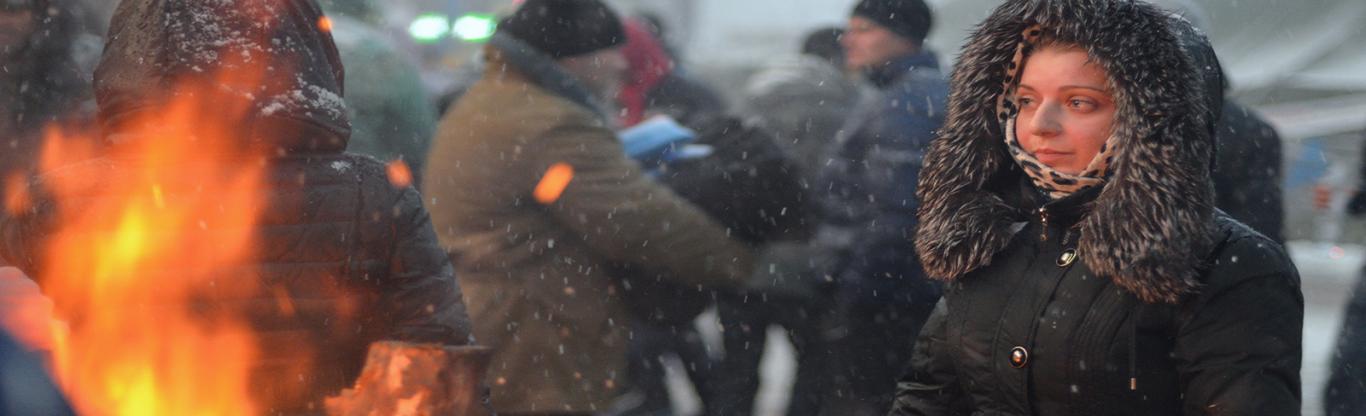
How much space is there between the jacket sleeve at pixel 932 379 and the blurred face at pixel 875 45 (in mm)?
2894

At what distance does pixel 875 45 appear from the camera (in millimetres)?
5922

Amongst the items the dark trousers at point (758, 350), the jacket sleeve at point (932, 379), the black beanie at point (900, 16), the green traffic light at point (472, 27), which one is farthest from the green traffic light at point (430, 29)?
the jacket sleeve at point (932, 379)

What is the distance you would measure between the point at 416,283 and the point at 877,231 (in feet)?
6.98

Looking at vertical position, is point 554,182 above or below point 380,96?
above

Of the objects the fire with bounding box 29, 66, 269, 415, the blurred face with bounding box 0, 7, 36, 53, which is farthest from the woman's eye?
the blurred face with bounding box 0, 7, 36, 53

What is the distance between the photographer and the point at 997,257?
9.43 ft

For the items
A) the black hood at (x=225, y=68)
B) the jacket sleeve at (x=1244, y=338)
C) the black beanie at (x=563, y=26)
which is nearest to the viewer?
the jacket sleeve at (x=1244, y=338)

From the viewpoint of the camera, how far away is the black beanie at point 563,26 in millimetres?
5117

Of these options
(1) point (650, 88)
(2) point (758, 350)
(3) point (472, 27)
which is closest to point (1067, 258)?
(2) point (758, 350)

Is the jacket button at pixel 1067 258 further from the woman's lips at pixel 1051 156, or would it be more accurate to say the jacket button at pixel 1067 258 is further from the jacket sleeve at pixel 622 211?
the jacket sleeve at pixel 622 211

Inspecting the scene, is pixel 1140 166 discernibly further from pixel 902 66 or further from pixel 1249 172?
pixel 902 66

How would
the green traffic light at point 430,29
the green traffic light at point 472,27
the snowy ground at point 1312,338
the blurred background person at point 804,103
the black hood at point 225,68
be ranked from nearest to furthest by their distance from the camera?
the black hood at point 225,68, the blurred background person at point 804,103, the snowy ground at point 1312,338, the green traffic light at point 472,27, the green traffic light at point 430,29

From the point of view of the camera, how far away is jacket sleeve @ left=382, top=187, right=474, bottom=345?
342cm

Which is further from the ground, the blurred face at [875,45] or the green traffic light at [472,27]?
the blurred face at [875,45]
